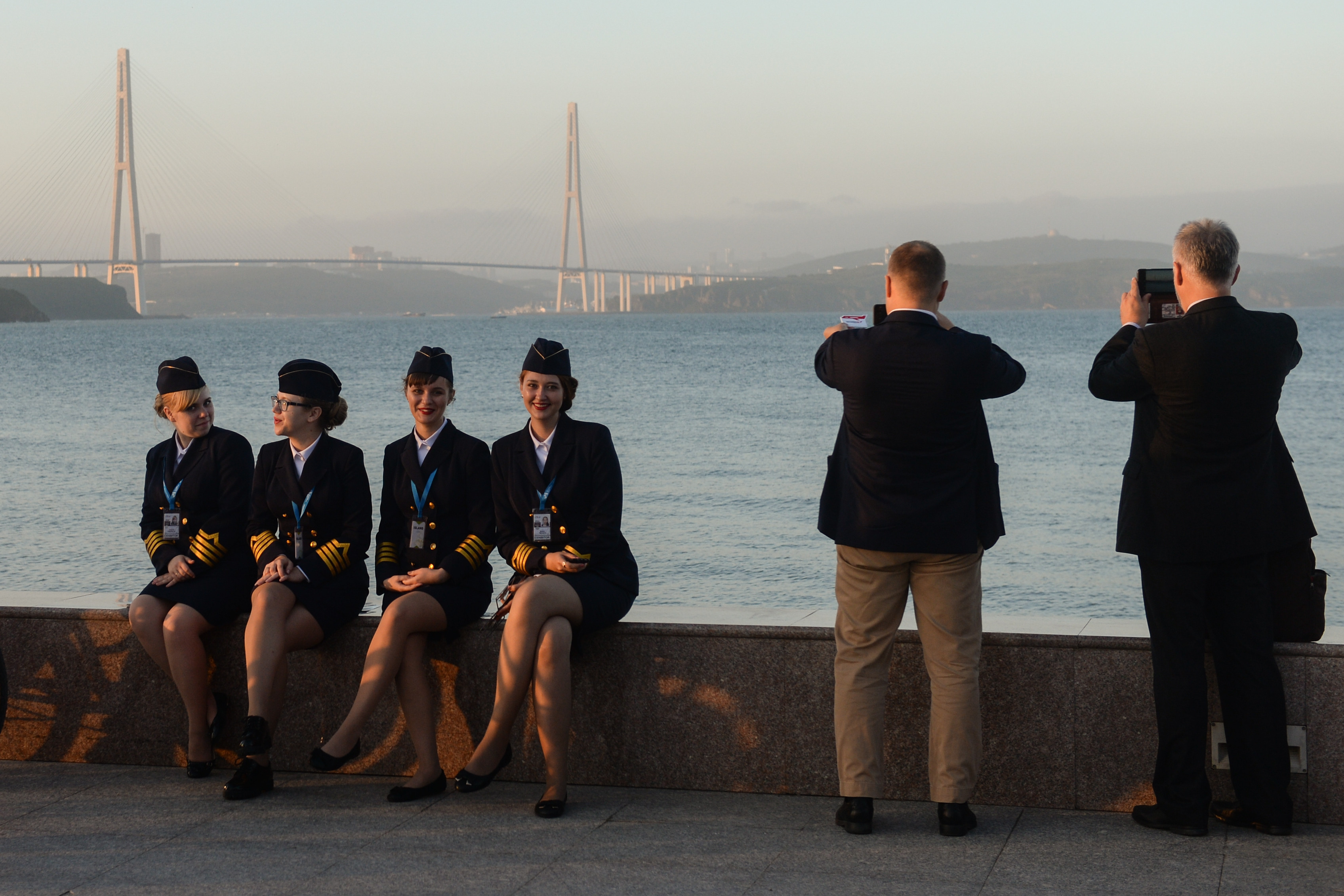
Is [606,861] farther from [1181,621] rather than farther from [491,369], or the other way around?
[491,369]

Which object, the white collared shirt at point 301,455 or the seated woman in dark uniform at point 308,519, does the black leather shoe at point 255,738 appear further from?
the white collared shirt at point 301,455

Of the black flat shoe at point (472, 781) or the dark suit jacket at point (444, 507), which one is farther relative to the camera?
the dark suit jacket at point (444, 507)

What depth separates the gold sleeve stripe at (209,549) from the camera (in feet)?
11.6

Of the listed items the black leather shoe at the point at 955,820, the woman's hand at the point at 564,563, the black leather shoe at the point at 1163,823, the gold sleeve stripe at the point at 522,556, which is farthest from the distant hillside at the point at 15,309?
the black leather shoe at the point at 1163,823

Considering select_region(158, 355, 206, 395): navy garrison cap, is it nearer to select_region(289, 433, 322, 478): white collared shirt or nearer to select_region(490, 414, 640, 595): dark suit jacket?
select_region(289, 433, 322, 478): white collared shirt

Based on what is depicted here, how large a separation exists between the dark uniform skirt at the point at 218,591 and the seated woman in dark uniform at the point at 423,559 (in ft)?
1.18

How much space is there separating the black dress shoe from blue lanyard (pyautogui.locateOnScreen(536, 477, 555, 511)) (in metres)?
0.92

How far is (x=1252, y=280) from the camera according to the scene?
11550cm

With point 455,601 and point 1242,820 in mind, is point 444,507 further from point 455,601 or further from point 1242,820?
point 1242,820

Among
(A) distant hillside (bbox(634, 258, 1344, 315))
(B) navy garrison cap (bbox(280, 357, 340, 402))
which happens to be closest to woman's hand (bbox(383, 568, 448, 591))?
(B) navy garrison cap (bbox(280, 357, 340, 402))

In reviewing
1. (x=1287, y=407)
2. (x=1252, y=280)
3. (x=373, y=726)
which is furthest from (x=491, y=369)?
(x=1252, y=280)

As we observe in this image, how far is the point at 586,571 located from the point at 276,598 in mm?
773

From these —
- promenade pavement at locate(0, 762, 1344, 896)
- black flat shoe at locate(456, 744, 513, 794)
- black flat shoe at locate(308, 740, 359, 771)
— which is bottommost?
promenade pavement at locate(0, 762, 1344, 896)

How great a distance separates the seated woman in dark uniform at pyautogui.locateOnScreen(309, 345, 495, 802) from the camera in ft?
10.6
